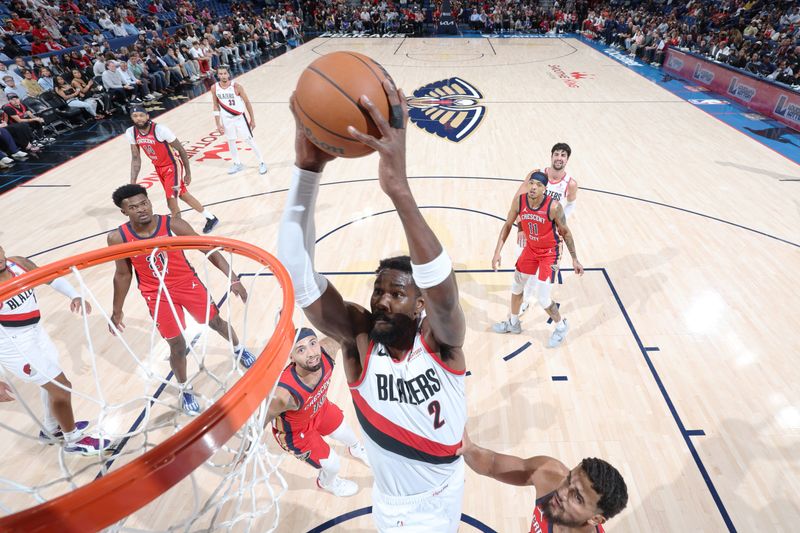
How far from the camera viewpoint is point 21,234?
6.29 metres

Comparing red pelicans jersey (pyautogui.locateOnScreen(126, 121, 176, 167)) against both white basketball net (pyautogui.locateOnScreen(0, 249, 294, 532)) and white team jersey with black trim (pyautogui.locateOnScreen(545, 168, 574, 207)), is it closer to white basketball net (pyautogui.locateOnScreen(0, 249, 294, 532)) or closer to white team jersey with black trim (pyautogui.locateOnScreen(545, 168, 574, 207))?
white basketball net (pyautogui.locateOnScreen(0, 249, 294, 532))

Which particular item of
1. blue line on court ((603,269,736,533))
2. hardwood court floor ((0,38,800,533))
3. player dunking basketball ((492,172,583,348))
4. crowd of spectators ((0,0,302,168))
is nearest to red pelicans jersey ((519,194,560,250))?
player dunking basketball ((492,172,583,348))

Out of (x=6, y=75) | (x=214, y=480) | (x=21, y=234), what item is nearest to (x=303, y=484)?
(x=214, y=480)

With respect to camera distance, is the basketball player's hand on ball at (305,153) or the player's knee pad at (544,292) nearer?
the basketball player's hand on ball at (305,153)

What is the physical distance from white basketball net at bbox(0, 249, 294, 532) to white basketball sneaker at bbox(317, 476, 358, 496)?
1.13 ft

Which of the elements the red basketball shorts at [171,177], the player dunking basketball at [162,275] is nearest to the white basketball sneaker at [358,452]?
the player dunking basketball at [162,275]

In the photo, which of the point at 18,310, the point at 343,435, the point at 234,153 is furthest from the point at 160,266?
the point at 234,153

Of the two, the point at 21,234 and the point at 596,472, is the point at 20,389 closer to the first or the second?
the point at 21,234

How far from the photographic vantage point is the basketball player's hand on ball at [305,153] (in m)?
1.42

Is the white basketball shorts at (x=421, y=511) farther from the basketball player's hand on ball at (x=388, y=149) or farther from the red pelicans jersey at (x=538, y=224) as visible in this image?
the red pelicans jersey at (x=538, y=224)

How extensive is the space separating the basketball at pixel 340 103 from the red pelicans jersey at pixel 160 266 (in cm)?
238

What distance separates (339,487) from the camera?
9.98ft

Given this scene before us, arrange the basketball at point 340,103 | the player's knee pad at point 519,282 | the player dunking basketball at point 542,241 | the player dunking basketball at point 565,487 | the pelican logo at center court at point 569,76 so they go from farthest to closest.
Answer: the pelican logo at center court at point 569,76
the player's knee pad at point 519,282
the player dunking basketball at point 542,241
the player dunking basketball at point 565,487
the basketball at point 340,103

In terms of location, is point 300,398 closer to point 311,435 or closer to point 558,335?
point 311,435
